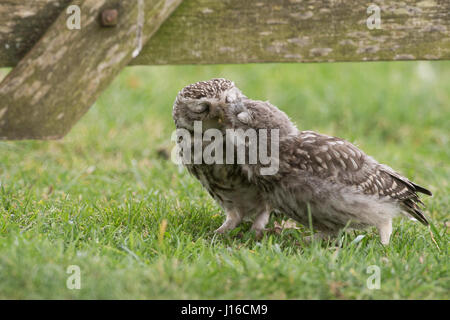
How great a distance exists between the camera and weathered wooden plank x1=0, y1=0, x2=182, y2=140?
12.7 feet

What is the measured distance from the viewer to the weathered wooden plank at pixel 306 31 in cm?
412

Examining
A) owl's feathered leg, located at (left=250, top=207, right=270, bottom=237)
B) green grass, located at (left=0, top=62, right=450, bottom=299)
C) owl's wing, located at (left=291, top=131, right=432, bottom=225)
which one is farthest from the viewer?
owl's feathered leg, located at (left=250, top=207, right=270, bottom=237)

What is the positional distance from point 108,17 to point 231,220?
5.22 ft

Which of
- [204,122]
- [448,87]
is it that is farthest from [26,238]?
[448,87]

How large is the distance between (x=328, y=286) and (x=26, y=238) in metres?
1.65

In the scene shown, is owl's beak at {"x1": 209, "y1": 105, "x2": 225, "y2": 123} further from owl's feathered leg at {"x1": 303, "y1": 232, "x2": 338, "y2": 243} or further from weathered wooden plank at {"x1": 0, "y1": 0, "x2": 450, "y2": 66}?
owl's feathered leg at {"x1": 303, "y1": 232, "x2": 338, "y2": 243}

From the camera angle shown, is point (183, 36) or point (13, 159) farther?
point (13, 159)

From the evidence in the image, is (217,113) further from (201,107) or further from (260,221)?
(260,221)

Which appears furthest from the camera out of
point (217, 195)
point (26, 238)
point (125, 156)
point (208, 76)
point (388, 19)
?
point (208, 76)

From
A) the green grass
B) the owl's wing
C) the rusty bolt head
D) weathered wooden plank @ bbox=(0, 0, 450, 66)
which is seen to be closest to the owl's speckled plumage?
the owl's wing

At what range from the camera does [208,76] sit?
872 centimetres

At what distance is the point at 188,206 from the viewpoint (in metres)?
4.66

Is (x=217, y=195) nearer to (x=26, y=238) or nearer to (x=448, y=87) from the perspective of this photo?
(x=26, y=238)

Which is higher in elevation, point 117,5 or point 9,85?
point 117,5
